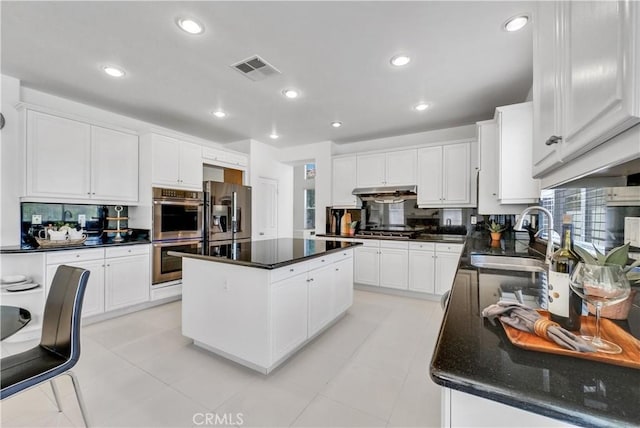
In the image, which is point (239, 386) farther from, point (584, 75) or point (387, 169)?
point (387, 169)

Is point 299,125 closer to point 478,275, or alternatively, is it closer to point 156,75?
point 156,75

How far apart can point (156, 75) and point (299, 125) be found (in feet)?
6.55

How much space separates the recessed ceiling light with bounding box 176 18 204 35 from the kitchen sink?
2618mm

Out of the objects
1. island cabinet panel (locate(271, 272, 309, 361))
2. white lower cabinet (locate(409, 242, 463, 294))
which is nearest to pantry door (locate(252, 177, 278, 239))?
white lower cabinet (locate(409, 242, 463, 294))

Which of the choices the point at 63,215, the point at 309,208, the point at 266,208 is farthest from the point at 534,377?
the point at 309,208

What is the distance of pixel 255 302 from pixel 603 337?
1826 mm

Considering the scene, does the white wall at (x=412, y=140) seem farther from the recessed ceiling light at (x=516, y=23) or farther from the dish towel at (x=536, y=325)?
the dish towel at (x=536, y=325)

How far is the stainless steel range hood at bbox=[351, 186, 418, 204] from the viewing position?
4.33 meters

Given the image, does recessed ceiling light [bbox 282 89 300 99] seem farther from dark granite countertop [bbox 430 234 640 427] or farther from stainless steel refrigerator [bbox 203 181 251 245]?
dark granite countertop [bbox 430 234 640 427]

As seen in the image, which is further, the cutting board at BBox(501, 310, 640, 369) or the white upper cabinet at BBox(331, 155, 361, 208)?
the white upper cabinet at BBox(331, 155, 361, 208)

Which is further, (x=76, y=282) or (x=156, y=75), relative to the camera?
(x=156, y=75)

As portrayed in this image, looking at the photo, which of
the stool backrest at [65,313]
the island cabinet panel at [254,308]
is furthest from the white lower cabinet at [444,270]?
the stool backrest at [65,313]

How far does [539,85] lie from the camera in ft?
3.46

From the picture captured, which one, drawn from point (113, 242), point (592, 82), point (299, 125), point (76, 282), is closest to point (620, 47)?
point (592, 82)
